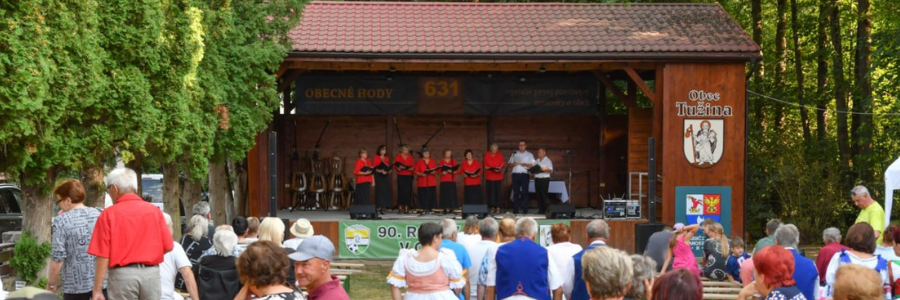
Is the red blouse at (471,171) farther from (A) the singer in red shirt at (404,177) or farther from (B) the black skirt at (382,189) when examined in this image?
(B) the black skirt at (382,189)

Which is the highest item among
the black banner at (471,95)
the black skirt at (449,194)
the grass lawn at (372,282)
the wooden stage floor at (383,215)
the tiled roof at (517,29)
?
the tiled roof at (517,29)

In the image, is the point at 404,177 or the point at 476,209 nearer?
the point at 476,209

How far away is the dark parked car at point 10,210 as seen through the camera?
1496 centimetres

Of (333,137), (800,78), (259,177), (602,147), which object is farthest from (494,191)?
(800,78)

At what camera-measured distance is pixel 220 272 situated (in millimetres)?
7184

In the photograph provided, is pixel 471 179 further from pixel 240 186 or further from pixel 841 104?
pixel 841 104

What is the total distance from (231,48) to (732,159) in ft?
27.4

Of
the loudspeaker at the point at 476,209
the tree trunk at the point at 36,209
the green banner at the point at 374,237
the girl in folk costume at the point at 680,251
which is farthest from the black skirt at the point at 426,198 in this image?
the girl in folk costume at the point at 680,251

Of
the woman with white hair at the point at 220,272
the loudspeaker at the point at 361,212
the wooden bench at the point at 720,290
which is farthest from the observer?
the loudspeaker at the point at 361,212

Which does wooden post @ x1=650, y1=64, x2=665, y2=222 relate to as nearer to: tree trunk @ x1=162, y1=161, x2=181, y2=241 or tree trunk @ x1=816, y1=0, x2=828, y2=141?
tree trunk @ x1=162, y1=161, x2=181, y2=241

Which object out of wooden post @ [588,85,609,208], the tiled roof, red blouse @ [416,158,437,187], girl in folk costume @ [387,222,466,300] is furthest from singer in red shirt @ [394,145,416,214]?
girl in folk costume @ [387,222,466,300]

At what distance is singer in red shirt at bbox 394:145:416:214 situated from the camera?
18875 millimetres

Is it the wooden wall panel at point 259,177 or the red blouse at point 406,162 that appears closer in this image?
the wooden wall panel at point 259,177

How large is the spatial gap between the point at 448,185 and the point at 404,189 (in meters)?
0.85
